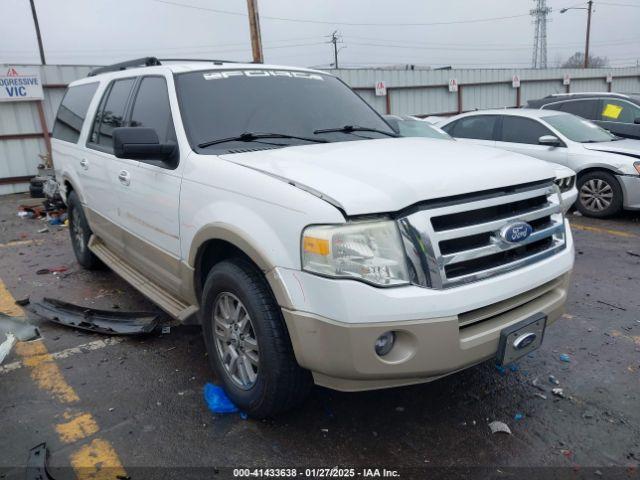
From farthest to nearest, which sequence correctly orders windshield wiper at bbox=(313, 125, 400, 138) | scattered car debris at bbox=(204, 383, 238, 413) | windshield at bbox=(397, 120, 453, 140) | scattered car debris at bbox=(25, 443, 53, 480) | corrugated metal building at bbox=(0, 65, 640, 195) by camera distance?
1. corrugated metal building at bbox=(0, 65, 640, 195)
2. windshield at bbox=(397, 120, 453, 140)
3. windshield wiper at bbox=(313, 125, 400, 138)
4. scattered car debris at bbox=(204, 383, 238, 413)
5. scattered car debris at bbox=(25, 443, 53, 480)

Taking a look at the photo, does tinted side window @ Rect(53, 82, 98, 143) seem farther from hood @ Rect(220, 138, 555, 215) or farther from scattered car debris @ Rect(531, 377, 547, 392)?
scattered car debris @ Rect(531, 377, 547, 392)

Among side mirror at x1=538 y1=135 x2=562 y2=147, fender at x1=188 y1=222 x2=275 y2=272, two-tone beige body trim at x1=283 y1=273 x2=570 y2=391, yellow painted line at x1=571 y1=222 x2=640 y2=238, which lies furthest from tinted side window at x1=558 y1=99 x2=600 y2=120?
fender at x1=188 y1=222 x2=275 y2=272

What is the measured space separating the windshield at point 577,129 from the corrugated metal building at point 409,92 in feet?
27.6

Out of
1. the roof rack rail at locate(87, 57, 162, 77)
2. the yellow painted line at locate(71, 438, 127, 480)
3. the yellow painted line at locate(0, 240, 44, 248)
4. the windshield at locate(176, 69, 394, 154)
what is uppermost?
the roof rack rail at locate(87, 57, 162, 77)

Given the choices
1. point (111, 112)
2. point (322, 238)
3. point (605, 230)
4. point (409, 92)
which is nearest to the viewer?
point (322, 238)

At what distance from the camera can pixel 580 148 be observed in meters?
7.62

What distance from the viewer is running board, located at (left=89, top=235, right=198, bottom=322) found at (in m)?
3.25

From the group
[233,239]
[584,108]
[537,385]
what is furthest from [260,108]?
[584,108]

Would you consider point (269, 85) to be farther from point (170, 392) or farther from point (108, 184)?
point (170, 392)

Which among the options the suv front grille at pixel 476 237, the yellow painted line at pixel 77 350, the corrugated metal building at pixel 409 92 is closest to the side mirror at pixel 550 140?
the suv front grille at pixel 476 237

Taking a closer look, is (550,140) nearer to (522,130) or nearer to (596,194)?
(522,130)

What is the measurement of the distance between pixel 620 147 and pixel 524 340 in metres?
6.32

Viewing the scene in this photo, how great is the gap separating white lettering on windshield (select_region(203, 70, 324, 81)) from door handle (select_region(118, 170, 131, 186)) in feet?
3.02

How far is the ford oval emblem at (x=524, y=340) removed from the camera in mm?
2467
